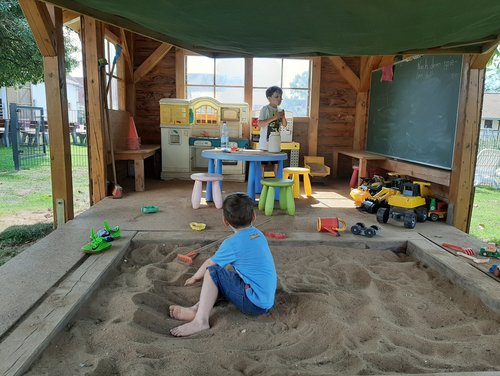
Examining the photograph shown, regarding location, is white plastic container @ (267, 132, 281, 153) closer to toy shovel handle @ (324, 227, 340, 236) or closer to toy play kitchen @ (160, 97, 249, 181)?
toy shovel handle @ (324, 227, 340, 236)

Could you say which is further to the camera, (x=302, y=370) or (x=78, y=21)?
(x=78, y=21)

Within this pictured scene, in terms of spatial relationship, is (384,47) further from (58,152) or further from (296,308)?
(58,152)

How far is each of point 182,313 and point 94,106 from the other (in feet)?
12.3

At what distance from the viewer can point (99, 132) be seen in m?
5.13

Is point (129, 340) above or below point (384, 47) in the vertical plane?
below

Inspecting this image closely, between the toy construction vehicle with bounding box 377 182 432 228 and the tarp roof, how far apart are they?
166 cm

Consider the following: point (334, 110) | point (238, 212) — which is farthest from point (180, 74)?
point (238, 212)

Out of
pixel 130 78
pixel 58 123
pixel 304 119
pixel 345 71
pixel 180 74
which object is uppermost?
pixel 345 71

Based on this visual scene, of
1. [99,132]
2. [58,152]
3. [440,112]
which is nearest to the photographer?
[58,152]

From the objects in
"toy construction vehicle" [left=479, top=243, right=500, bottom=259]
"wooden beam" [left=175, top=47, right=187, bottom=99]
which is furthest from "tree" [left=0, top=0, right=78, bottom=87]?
"toy construction vehicle" [left=479, top=243, right=500, bottom=259]

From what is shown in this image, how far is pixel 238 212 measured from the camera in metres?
2.16

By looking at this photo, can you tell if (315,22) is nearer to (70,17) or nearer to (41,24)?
(41,24)

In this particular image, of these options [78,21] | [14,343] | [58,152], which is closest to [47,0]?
[14,343]

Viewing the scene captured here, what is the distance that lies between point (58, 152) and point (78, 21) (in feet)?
7.16
